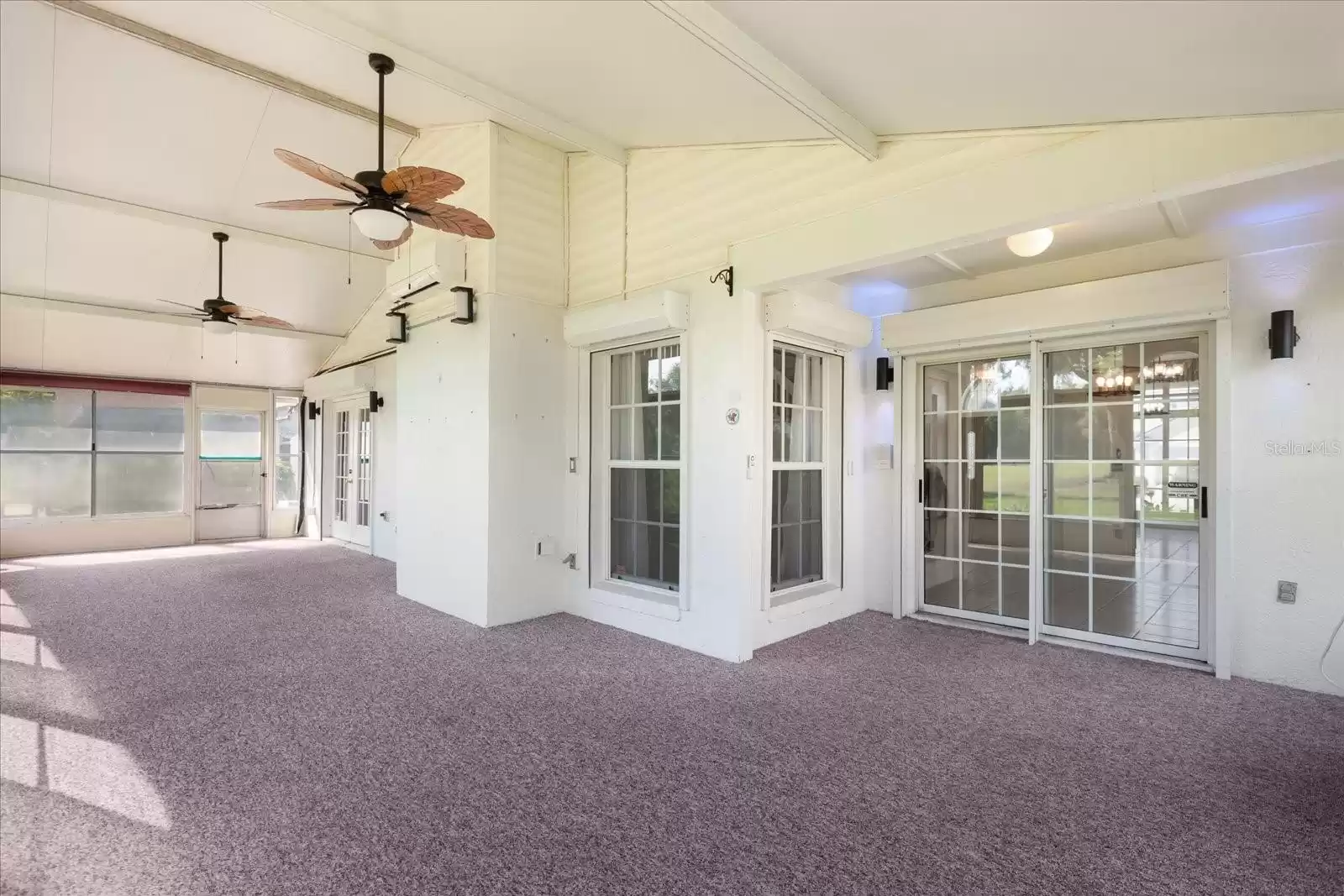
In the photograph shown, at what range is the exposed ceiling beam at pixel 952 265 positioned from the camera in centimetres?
429

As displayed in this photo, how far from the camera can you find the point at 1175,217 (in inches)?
142


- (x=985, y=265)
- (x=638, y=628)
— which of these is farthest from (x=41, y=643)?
(x=985, y=265)

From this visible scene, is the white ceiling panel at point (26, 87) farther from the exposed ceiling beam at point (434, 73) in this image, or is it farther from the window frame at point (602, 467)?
the window frame at point (602, 467)

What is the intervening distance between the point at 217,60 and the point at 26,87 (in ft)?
3.70

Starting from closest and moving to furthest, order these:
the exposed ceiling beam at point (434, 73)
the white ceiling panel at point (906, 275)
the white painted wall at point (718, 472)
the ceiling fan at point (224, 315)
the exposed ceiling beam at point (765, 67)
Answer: the exposed ceiling beam at point (765, 67) → the exposed ceiling beam at point (434, 73) → the white painted wall at point (718, 472) → the white ceiling panel at point (906, 275) → the ceiling fan at point (224, 315)

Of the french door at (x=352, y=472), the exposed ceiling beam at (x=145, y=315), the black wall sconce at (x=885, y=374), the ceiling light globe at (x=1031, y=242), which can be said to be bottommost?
the french door at (x=352, y=472)

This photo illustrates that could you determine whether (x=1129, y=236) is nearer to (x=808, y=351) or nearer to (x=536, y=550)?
(x=808, y=351)

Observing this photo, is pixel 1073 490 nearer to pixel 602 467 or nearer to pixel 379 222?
pixel 602 467

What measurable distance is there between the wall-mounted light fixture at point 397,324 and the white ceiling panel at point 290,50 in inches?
63.9

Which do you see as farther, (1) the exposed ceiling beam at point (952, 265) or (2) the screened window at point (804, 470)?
(2) the screened window at point (804, 470)

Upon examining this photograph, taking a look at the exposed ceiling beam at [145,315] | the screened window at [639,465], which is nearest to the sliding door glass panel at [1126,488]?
the screened window at [639,465]

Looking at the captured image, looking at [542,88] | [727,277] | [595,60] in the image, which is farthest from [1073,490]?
[542,88]

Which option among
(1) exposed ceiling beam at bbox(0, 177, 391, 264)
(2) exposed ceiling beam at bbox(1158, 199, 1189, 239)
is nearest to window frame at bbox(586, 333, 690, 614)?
(2) exposed ceiling beam at bbox(1158, 199, 1189, 239)

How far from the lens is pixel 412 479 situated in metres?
5.69
